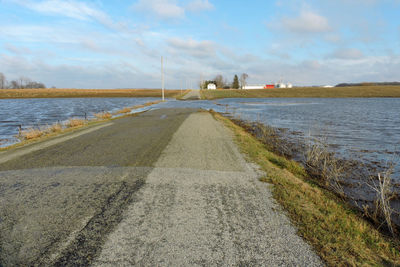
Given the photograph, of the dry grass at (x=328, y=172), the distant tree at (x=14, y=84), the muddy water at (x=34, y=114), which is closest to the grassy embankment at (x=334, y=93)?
the muddy water at (x=34, y=114)

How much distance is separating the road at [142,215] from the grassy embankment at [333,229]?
243mm

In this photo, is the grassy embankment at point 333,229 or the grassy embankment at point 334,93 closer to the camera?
the grassy embankment at point 333,229

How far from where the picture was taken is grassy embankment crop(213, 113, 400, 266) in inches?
131

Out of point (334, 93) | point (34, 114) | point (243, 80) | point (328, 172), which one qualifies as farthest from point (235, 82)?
point (328, 172)

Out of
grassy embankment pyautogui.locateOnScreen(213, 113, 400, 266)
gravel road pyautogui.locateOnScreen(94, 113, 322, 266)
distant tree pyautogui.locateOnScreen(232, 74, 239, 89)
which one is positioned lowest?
grassy embankment pyautogui.locateOnScreen(213, 113, 400, 266)

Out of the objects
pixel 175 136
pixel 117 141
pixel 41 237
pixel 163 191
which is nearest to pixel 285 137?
pixel 175 136

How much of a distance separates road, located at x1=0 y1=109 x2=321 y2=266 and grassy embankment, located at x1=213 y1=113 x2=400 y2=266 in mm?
243

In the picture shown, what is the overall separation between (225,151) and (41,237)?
21.3ft

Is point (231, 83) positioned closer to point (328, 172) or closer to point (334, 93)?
point (334, 93)

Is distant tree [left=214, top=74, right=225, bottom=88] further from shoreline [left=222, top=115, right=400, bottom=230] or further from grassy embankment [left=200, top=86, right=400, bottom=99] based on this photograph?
shoreline [left=222, top=115, right=400, bottom=230]

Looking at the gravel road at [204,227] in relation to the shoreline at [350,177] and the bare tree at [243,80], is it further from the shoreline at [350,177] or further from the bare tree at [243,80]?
the bare tree at [243,80]

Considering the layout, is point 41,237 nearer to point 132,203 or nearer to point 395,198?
point 132,203

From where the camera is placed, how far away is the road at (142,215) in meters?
3.27

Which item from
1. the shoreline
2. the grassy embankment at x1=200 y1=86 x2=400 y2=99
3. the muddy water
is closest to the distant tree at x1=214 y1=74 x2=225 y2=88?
the grassy embankment at x1=200 y1=86 x2=400 y2=99
